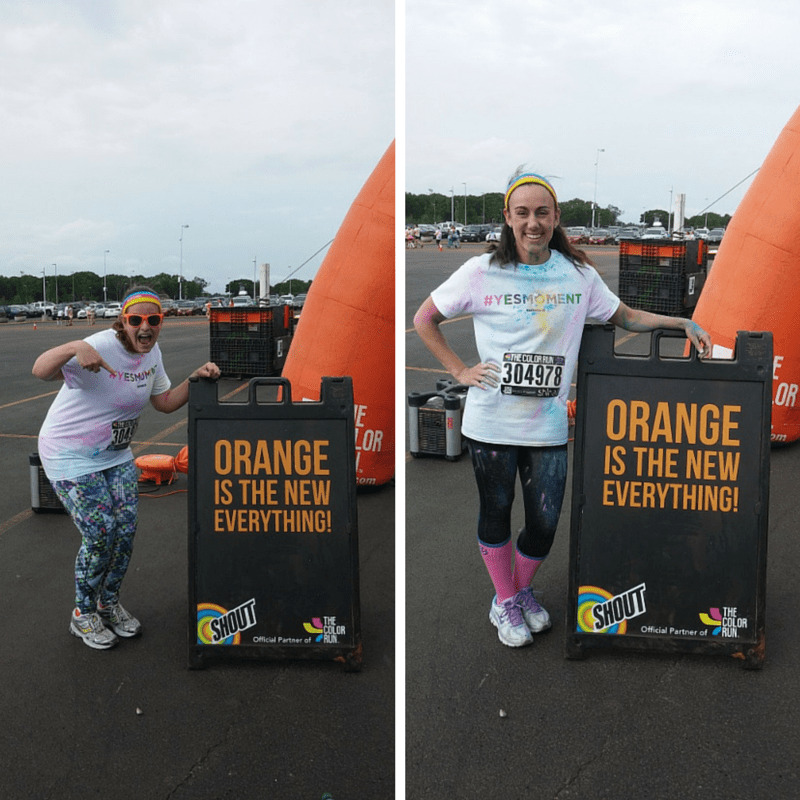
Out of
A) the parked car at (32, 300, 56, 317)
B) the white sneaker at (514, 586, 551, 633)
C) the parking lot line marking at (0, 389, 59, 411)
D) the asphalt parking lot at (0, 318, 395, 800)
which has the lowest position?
the asphalt parking lot at (0, 318, 395, 800)

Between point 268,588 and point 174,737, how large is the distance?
659 millimetres

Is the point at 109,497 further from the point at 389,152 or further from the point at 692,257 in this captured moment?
the point at 692,257

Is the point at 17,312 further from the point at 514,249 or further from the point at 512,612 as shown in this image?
the point at 514,249

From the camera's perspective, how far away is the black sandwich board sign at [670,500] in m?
3.05

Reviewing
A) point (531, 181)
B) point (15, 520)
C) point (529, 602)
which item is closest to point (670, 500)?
point (529, 602)

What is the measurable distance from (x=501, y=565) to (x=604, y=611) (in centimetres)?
45

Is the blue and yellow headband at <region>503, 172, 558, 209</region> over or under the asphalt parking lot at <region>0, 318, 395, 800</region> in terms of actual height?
over

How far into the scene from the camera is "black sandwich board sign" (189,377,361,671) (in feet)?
10.4

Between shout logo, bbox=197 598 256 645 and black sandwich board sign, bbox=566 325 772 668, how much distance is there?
1303 millimetres

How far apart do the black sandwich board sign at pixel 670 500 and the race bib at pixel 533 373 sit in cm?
17

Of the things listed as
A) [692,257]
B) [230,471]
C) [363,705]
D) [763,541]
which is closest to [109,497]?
[230,471]

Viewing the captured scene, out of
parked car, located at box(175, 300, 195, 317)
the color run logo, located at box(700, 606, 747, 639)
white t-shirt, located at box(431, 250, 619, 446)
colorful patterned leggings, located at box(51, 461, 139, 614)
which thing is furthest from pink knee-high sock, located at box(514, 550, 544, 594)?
parked car, located at box(175, 300, 195, 317)

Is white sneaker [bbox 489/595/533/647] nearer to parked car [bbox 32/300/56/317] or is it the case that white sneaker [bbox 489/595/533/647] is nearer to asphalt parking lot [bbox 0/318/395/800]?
asphalt parking lot [bbox 0/318/395/800]

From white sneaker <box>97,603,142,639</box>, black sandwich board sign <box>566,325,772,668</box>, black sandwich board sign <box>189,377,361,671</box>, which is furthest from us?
white sneaker <box>97,603,142,639</box>
